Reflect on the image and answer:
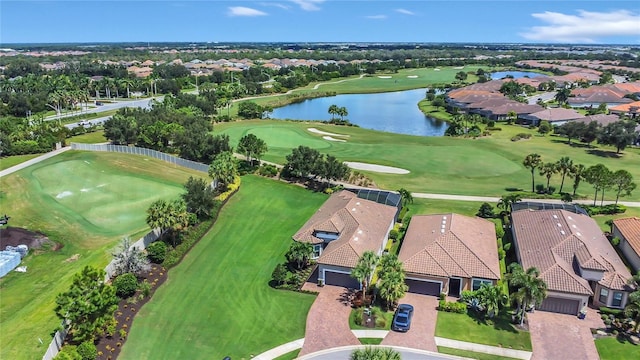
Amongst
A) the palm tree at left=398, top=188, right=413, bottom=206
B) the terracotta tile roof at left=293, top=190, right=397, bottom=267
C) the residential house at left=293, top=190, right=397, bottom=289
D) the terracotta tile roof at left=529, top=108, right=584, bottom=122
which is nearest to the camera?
the residential house at left=293, top=190, right=397, bottom=289

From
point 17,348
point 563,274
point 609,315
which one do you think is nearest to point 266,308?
point 17,348

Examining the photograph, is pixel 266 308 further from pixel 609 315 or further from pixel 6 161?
pixel 6 161

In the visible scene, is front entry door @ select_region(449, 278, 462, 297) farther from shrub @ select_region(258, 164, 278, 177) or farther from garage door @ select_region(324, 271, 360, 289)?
shrub @ select_region(258, 164, 278, 177)

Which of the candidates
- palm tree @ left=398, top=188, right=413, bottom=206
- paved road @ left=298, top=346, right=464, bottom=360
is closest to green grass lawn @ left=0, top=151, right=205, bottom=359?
paved road @ left=298, top=346, right=464, bottom=360

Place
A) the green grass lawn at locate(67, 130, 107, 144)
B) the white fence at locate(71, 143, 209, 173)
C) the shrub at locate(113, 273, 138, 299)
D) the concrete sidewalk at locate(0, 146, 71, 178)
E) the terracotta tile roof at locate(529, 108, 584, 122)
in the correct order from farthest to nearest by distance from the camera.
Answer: the terracotta tile roof at locate(529, 108, 584, 122) < the green grass lawn at locate(67, 130, 107, 144) < the white fence at locate(71, 143, 209, 173) < the concrete sidewalk at locate(0, 146, 71, 178) < the shrub at locate(113, 273, 138, 299)

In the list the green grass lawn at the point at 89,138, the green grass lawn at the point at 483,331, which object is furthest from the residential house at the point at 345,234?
the green grass lawn at the point at 89,138

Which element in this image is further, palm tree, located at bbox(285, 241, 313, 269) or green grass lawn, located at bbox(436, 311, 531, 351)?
palm tree, located at bbox(285, 241, 313, 269)

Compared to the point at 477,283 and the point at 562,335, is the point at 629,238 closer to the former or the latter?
the point at 562,335

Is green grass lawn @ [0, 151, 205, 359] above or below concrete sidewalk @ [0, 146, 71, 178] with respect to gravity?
below
